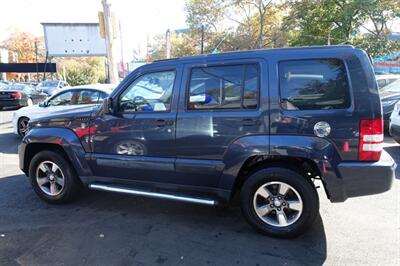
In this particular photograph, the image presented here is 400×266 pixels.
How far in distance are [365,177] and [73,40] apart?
40599 mm

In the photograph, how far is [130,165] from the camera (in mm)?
3889

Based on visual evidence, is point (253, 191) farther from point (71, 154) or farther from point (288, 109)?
point (71, 154)

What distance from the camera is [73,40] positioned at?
1506 inches

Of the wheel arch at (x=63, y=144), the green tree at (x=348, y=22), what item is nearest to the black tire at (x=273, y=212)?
the wheel arch at (x=63, y=144)

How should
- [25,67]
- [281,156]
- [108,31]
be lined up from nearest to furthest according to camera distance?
[281,156] < [108,31] < [25,67]

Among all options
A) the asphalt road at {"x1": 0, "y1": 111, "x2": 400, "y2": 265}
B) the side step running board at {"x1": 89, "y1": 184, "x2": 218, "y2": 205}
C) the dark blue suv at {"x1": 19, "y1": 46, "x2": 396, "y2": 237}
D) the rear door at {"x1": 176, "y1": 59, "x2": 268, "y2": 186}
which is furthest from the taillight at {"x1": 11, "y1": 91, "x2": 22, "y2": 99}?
the rear door at {"x1": 176, "y1": 59, "x2": 268, "y2": 186}

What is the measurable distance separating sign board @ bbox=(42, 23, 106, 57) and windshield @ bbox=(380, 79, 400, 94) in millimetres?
33882

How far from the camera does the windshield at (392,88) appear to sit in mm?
9195

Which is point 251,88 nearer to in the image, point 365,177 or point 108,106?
point 365,177

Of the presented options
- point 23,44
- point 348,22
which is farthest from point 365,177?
point 23,44

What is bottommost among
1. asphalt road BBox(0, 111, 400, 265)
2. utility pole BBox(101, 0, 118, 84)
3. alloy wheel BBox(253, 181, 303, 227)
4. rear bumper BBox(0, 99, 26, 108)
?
asphalt road BBox(0, 111, 400, 265)

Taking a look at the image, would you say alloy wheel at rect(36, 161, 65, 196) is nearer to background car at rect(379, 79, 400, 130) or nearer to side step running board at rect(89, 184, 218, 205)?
side step running board at rect(89, 184, 218, 205)

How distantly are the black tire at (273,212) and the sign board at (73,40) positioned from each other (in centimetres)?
3784

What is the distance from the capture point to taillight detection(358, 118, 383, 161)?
3.00 m
